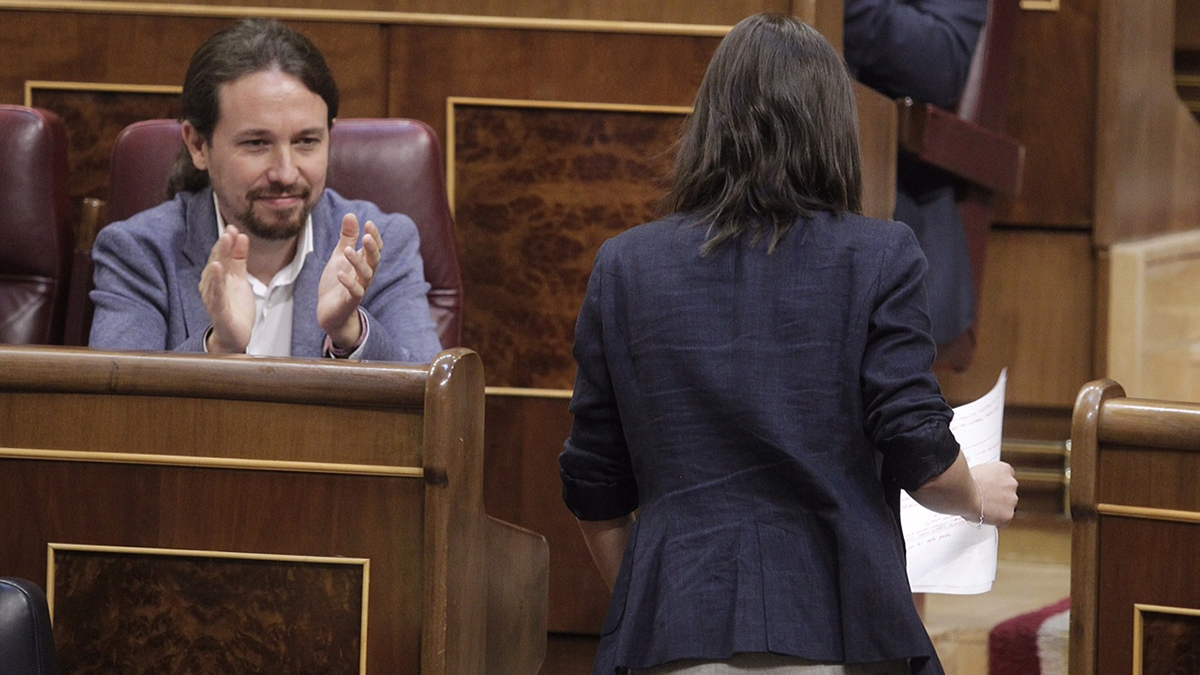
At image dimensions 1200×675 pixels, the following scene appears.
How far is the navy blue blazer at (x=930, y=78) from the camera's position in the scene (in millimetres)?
2605

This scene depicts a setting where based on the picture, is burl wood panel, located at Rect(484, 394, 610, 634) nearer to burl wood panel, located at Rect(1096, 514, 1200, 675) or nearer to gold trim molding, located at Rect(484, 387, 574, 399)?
gold trim molding, located at Rect(484, 387, 574, 399)

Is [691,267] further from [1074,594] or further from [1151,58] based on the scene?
[1151,58]

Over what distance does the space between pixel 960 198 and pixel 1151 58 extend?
900mm

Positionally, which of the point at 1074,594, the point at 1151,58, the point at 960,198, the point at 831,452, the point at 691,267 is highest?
the point at 1151,58

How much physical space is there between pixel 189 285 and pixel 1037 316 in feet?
6.81

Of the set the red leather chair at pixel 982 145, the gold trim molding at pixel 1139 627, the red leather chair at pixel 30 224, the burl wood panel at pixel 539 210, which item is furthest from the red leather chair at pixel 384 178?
the gold trim molding at pixel 1139 627

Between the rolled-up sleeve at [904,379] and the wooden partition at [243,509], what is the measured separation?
15.9 inches

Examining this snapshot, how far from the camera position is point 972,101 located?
277 cm

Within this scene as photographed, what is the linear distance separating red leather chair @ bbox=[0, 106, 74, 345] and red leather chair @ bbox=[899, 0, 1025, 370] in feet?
4.69

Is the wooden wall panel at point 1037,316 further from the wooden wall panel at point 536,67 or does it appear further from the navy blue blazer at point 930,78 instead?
the wooden wall panel at point 536,67

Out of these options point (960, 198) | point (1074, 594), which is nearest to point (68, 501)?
point (1074, 594)

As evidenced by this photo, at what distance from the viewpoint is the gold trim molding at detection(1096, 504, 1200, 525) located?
4.06 feet

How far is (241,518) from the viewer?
1.38m

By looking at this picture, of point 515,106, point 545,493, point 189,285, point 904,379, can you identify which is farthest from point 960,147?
point 904,379
